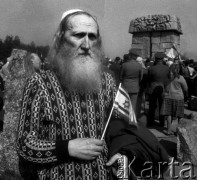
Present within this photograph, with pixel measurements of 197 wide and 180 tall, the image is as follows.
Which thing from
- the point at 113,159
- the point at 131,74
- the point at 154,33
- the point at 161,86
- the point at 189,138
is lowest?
the point at 189,138

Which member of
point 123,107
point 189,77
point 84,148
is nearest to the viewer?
point 84,148

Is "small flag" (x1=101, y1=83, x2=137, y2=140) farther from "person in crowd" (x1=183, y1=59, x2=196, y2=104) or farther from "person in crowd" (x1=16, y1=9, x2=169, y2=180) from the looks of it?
"person in crowd" (x1=183, y1=59, x2=196, y2=104)

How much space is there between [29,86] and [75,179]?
526 mm

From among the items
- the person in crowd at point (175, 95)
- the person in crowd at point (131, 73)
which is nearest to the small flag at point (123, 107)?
the person in crowd at point (175, 95)

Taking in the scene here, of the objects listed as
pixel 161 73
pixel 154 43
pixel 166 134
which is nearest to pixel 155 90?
pixel 161 73

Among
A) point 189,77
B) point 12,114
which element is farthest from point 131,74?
point 12,114

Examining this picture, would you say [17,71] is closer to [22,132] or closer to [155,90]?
[22,132]

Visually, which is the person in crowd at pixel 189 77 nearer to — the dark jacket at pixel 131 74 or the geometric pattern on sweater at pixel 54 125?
the dark jacket at pixel 131 74

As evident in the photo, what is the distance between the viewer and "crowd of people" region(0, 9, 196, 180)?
145 centimetres

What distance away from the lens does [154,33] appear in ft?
57.8

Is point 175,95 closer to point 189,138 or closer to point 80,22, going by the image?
point 189,138

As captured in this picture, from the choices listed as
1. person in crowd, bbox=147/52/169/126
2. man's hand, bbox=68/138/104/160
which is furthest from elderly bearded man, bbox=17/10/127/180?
person in crowd, bbox=147/52/169/126

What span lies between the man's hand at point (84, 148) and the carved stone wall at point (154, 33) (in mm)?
16175

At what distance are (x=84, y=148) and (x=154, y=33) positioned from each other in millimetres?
16931
